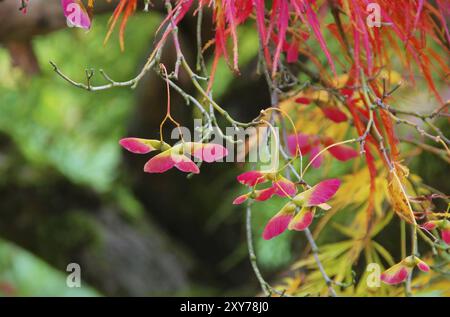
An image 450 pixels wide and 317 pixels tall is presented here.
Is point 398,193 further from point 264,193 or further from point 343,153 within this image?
point 343,153

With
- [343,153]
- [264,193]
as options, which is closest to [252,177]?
[264,193]

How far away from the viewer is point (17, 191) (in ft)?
4.36

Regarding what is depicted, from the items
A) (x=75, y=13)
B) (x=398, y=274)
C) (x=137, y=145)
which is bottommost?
(x=398, y=274)

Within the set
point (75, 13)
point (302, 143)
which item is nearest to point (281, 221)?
point (75, 13)

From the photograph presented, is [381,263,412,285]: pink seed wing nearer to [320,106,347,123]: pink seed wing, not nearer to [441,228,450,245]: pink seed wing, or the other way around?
[441,228,450,245]: pink seed wing

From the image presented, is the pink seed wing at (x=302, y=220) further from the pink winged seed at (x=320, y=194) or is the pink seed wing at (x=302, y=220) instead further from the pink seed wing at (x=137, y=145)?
the pink seed wing at (x=137, y=145)

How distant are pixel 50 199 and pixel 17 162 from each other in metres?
0.09

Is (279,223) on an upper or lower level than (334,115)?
lower

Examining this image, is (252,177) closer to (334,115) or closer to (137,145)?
(137,145)

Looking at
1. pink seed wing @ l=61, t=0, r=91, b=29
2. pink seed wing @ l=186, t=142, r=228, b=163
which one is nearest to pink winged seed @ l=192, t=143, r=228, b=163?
pink seed wing @ l=186, t=142, r=228, b=163

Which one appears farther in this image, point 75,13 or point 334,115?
point 334,115

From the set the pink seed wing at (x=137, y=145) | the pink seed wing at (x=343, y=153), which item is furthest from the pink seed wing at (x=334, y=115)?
the pink seed wing at (x=137, y=145)

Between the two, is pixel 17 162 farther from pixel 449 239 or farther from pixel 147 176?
pixel 449 239

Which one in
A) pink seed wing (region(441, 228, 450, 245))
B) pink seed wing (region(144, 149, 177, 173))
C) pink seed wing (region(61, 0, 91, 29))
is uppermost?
pink seed wing (region(61, 0, 91, 29))
